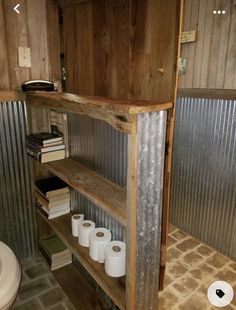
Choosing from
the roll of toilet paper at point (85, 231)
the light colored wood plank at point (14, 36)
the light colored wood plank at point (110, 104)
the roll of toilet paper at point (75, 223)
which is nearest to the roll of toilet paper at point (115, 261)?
the roll of toilet paper at point (85, 231)

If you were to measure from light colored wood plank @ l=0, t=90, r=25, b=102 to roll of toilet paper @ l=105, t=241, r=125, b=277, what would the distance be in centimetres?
122

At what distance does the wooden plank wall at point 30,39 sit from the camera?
1.71 m

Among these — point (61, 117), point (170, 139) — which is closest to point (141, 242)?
point (170, 139)

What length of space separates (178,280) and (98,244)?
0.88m

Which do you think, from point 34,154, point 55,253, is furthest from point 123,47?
point 55,253

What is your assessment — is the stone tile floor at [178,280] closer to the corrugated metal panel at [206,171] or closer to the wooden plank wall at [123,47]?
the corrugated metal panel at [206,171]

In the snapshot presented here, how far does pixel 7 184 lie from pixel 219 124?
1.75 meters

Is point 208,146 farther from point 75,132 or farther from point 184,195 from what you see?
point 75,132

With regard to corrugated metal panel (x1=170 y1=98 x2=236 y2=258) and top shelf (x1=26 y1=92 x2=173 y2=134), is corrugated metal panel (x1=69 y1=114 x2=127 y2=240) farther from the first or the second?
→ corrugated metal panel (x1=170 y1=98 x2=236 y2=258)

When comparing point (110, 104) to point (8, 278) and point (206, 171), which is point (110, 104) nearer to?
point (8, 278)

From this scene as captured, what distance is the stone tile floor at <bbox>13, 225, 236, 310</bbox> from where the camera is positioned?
5.74ft

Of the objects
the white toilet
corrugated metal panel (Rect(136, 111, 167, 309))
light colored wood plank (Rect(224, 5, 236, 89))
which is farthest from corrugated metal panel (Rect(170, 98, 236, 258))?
the white toilet

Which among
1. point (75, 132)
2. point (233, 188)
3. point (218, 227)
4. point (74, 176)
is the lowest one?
point (218, 227)

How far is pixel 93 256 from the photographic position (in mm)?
1496
